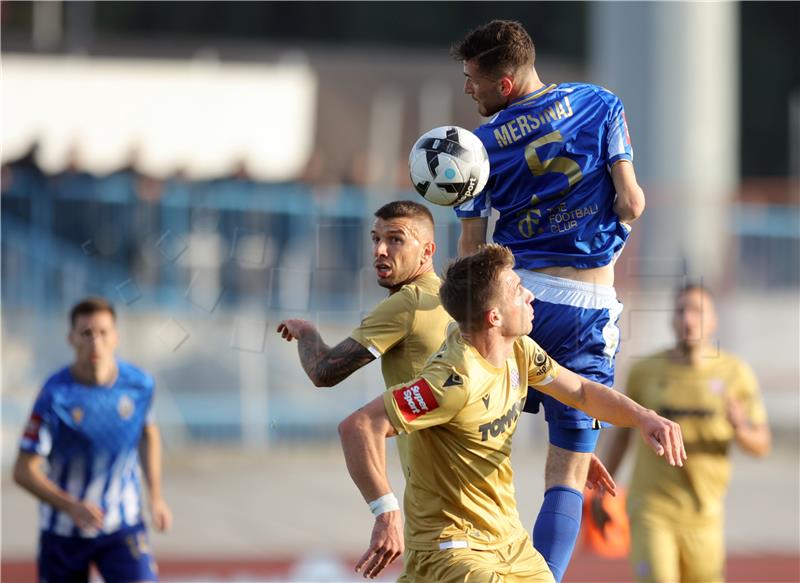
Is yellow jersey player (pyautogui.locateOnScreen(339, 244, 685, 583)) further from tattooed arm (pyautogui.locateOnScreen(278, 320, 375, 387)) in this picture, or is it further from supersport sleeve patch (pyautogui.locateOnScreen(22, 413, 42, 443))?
supersport sleeve patch (pyautogui.locateOnScreen(22, 413, 42, 443))

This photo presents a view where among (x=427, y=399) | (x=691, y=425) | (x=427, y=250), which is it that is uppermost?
(x=427, y=250)

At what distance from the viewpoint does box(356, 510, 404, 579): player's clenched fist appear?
423 cm

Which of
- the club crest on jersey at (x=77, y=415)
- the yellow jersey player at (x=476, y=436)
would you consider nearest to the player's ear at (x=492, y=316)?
the yellow jersey player at (x=476, y=436)

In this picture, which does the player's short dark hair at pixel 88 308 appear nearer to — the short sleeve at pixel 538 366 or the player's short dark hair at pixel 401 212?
the player's short dark hair at pixel 401 212

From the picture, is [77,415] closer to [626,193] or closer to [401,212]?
[401,212]

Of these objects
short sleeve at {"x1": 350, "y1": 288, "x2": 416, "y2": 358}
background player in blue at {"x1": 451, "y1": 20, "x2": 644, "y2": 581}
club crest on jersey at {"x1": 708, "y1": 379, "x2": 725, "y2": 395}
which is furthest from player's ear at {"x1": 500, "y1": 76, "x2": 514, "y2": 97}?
club crest on jersey at {"x1": 708, "y1": 379, "x2": 725, "y2": 395}

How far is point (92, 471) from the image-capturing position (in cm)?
739

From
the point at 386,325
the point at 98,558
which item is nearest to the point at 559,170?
the point at 386,325

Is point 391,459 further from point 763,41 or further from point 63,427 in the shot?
point 763,41

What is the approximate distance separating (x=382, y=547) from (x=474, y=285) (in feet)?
3.23

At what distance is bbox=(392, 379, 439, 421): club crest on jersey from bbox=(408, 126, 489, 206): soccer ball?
3.07 feet

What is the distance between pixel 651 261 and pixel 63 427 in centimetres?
913

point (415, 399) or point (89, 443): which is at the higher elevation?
point (415, 399)

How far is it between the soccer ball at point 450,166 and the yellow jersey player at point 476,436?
457 millimetres
